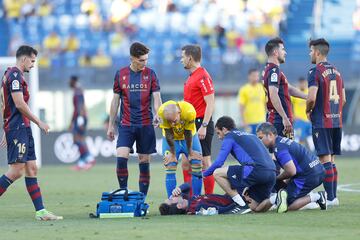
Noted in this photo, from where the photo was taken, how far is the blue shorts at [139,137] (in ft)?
45.5

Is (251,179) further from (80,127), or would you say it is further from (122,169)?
(80,127)

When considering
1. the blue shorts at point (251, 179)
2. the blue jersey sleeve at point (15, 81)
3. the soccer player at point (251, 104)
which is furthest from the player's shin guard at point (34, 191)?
the soccer player at point (251, 104)

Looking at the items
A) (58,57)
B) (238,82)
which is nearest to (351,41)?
(238,82)

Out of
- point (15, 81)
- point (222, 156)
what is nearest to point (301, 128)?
point (222, 156)

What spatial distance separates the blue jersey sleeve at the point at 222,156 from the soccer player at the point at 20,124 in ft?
6.25

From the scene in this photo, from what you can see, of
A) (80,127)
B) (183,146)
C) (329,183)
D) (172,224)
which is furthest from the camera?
(80,127)

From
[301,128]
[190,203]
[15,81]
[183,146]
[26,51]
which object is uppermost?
[26,51]

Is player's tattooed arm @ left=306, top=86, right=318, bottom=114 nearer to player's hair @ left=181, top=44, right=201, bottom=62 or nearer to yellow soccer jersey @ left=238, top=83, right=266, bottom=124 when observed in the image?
player's hair @ left=181, top=44, right=201, bottom=62

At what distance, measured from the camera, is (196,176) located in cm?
1341

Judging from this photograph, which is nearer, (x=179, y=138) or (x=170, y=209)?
(x=170, y=209)

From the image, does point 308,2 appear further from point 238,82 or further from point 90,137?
point 90,137

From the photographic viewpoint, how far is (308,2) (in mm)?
35875

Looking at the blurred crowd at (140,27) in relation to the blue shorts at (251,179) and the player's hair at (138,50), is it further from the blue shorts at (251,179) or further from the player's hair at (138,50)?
the blue shorts at (251,179)

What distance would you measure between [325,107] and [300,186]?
1509 mm
